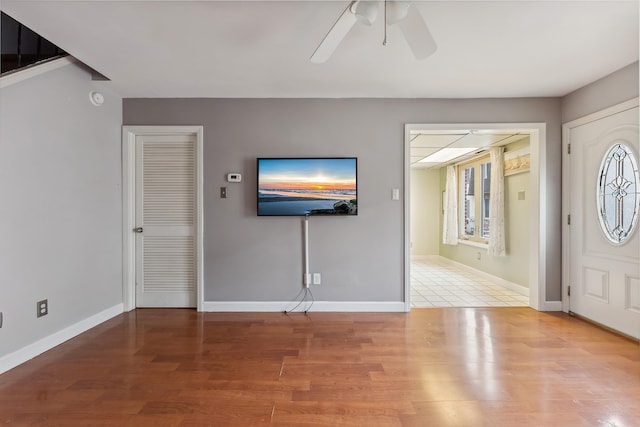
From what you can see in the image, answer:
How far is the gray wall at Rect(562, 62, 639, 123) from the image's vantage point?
2571 millimetres

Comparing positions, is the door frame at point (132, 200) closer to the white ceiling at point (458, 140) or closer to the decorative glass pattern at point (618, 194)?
the white ceiling at point (458, 140)

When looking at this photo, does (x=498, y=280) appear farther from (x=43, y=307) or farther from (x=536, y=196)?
(x=43, y=307)

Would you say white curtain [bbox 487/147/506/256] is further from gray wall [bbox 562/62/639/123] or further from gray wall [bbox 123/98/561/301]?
gray wall [bbox 562/62/639/123]

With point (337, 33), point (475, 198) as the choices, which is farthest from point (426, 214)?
point (337, 33)

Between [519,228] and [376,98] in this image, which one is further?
[519,228]

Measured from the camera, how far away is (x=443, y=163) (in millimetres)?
6504

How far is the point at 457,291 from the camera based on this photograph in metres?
4.28

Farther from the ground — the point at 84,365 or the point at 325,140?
the point at 325,140

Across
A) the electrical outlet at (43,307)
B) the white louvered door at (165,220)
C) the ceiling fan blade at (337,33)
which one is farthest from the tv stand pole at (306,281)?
the electrical outlet at (43,307)

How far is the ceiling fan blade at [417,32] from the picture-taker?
1.59 m

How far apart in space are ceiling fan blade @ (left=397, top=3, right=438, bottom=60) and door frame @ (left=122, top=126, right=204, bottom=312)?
96.0 inches

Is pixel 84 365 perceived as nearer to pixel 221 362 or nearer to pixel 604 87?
pixel 221 362

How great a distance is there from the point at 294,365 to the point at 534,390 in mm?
1555

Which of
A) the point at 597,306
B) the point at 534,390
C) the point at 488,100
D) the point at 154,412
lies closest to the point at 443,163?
the point at 488,100
